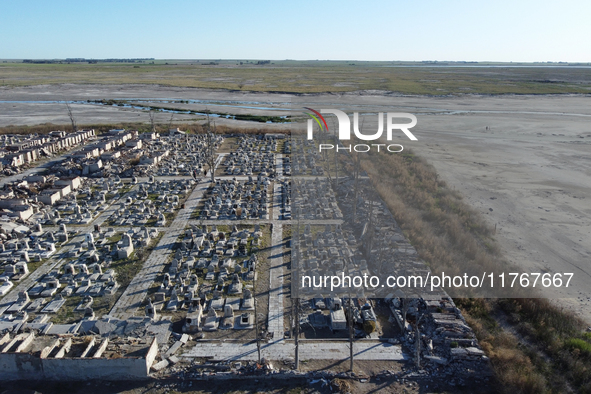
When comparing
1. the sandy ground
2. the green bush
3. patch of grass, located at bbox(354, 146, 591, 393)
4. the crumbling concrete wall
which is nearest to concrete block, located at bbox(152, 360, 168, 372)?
the crumbling concrete wall

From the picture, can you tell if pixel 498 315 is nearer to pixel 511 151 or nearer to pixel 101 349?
pixel 101 349

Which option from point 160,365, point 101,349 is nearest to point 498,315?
point 160,365

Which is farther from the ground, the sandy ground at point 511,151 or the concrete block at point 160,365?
the sandy ground at point 511,151

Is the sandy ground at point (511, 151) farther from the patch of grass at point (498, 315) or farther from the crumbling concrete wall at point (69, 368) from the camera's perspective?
the crumbling concrete wall at point (69, 368)

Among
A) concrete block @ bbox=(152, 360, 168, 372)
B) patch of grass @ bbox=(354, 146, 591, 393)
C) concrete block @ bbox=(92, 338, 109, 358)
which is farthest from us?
concrete block @ bbox=(92, 338, 109, 358)

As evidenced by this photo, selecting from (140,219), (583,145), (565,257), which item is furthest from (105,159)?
(583,145)

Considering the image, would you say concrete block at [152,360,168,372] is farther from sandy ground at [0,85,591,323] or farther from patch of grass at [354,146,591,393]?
sandy ground at [0,85,591,323]

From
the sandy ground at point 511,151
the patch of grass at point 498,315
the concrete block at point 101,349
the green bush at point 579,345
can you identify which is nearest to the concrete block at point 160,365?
the concrete block at point 101,349

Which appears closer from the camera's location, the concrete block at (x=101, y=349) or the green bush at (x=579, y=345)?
the concrete block at (x=101, y=349)

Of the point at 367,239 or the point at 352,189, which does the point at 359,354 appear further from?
the point at 352,189
